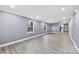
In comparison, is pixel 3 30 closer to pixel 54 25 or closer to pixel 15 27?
pixel 15 27

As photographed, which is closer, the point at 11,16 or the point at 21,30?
the point at 11,16

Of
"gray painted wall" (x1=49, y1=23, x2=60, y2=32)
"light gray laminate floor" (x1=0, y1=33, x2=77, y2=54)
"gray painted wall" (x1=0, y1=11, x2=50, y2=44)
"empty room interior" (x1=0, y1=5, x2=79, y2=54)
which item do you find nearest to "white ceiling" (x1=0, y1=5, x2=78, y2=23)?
"empty room interior" (x1=0, y1=5, x2=79, y2=54)

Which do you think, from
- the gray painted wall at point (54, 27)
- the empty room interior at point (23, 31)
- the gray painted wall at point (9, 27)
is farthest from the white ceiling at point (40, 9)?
the gray painted wall at point (54, 27)

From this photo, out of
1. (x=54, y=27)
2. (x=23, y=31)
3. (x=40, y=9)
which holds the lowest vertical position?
(x=23, y=31)

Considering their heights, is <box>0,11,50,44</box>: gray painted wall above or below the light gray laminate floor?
above

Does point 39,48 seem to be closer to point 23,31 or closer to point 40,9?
point 40,9

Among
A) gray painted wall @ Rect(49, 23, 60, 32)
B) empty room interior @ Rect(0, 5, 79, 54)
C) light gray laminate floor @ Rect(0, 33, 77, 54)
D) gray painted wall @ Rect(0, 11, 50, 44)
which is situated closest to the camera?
light gray laminate floor @ Rect(0, 33, 77, 54)

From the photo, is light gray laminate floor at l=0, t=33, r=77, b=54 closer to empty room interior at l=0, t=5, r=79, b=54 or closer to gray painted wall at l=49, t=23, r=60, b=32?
empty room interior at l=0, t=5, r=79, b=54

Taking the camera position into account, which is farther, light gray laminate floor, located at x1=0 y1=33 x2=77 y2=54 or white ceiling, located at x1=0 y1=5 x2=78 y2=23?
white ceiling, located at x1=0 y1=5 x2=78 y2=23

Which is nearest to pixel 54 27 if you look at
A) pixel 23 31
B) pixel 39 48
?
pixel 23 31

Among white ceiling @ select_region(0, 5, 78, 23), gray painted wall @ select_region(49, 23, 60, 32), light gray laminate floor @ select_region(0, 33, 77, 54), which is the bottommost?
light gray laminate floor @ select_region(0, 33, 77, 54)

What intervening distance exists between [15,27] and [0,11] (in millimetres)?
1753
